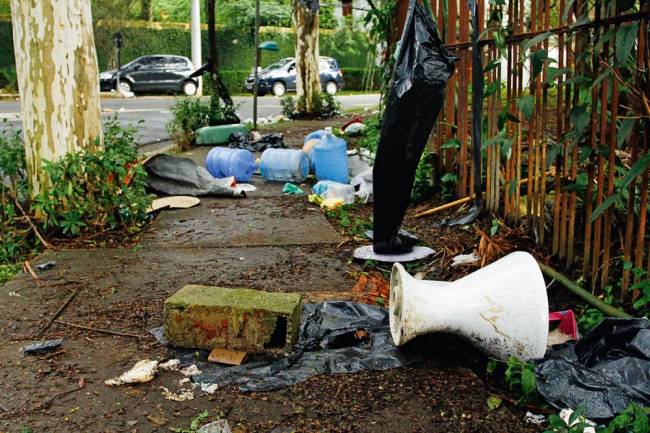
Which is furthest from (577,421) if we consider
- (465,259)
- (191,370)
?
(465,259)

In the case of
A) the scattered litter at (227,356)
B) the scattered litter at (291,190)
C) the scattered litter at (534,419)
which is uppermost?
the scattered litter at (291,190)

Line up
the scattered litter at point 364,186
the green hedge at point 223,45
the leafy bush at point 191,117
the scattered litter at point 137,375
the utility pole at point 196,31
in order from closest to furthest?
the scattered litter at point 137,375, the scattered litter at point 364,186, the leafy bush at point 191,117, the utility pole at point 196,31, the green hedge at point 223,45

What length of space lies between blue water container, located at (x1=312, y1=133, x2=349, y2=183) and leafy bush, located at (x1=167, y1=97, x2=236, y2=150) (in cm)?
353

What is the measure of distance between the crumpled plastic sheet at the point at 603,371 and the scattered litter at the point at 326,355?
0.61 m

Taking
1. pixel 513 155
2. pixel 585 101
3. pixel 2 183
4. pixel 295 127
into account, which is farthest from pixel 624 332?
pixel 295 127

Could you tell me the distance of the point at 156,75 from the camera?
29.5 meters

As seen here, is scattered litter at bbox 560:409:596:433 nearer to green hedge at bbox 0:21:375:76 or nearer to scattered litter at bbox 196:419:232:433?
scattered litter at bbox 196:419:232:433

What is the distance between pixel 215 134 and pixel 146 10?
25425 millimetres

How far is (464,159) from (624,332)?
2.76 m

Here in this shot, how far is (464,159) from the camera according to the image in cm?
532

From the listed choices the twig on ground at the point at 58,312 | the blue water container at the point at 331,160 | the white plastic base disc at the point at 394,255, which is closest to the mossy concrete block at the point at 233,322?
the twig on ground at the point at 58,312

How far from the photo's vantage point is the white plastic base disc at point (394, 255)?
441 centimetres

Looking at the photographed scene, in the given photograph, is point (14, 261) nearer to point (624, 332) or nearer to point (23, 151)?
point (23, 151)

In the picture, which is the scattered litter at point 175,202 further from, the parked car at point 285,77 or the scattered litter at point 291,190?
the parked car at point 285,77
